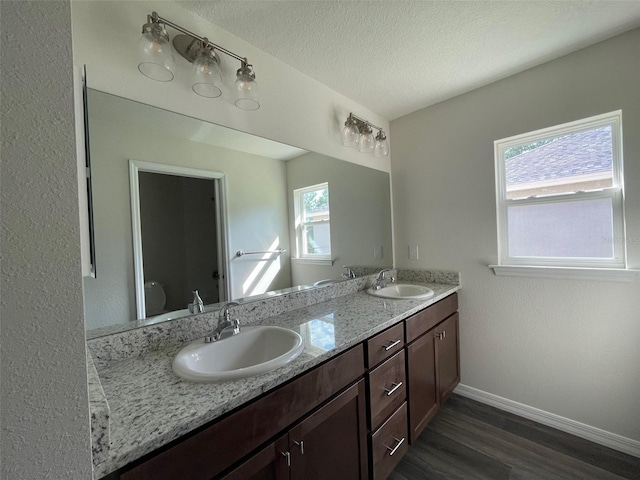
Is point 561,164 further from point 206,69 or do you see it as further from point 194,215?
point 194,215

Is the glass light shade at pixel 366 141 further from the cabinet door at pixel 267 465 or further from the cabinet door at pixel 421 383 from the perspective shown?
the cabinet door at pixel 267 465

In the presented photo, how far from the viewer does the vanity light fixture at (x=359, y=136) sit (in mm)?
1884

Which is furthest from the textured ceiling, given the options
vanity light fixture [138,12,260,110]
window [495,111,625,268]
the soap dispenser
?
the soap dispenser

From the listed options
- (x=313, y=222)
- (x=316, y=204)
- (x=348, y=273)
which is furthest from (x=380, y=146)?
(x=348, y=273)

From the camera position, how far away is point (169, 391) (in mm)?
761

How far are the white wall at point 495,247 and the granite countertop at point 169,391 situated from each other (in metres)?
1.10

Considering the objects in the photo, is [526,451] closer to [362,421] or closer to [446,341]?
[446,341]

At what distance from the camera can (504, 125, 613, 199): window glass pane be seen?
1.58m

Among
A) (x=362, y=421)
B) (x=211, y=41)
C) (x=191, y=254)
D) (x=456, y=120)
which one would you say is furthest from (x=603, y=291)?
(x=211, y=41)

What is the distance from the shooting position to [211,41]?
1275 millimetres

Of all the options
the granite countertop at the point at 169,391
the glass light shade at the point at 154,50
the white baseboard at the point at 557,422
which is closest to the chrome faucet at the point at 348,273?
the granite countertop at the point at 169,391

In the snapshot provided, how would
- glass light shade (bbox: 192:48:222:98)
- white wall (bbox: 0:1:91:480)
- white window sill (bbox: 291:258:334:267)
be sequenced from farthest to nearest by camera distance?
white window sill (bbox: 291:258:334:267)
glass light shade (bbox: 192:48:222:98)
white wall (bbox: 0:1:91:480)

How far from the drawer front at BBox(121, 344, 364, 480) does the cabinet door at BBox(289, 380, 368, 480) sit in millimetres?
55

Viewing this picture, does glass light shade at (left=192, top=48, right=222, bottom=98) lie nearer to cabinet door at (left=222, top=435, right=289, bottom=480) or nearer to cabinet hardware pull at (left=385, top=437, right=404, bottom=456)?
cabinet door at (left=222, top=435, right=289, bottom=480)
